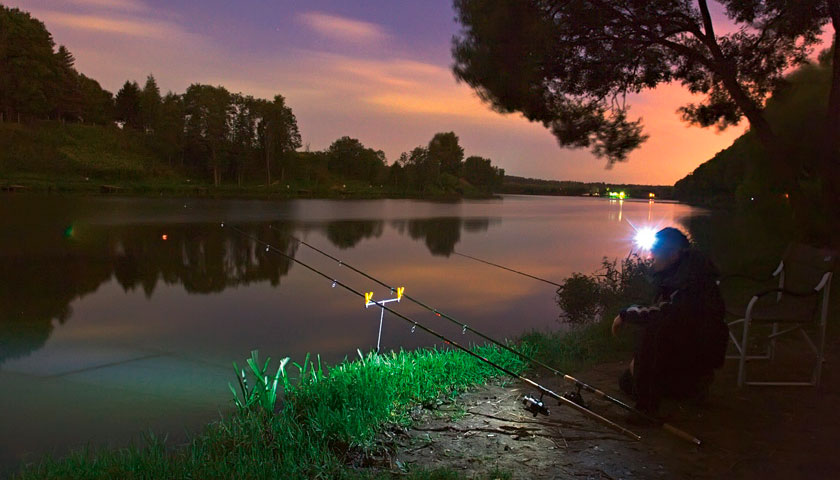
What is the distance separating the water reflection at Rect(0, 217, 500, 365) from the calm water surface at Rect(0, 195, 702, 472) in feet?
0.16

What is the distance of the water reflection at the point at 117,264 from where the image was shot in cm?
865

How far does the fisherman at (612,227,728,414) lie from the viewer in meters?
3.19

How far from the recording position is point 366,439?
310cm

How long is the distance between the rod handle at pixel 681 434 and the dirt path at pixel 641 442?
0.05 meters

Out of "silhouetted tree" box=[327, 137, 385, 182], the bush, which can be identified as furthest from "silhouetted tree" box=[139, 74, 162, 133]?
the bush

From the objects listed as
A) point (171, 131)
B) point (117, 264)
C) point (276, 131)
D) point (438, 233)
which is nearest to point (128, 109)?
point (171, 131)

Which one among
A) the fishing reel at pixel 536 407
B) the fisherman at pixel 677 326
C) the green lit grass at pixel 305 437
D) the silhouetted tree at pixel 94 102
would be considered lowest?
the green lit grass at pixel 305 437

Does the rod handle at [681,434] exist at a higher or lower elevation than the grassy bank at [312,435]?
higher

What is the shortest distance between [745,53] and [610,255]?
1393cm

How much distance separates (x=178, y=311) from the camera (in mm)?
9461

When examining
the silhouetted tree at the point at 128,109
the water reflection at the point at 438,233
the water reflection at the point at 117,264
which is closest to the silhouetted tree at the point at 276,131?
the silhouetted tree at the point at 128,109

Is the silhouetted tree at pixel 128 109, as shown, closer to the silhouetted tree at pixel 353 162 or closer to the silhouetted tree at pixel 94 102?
the silhouetted tree at pixel 94 102

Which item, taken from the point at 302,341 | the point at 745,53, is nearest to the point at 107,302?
the point at 302,341

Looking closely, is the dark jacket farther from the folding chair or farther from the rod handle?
the folding chair
